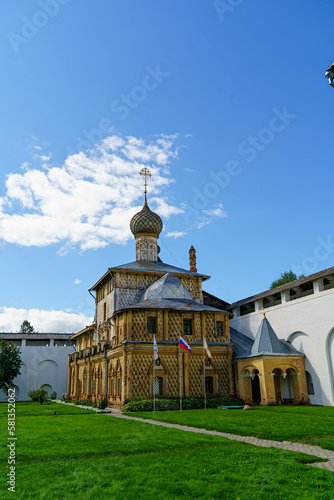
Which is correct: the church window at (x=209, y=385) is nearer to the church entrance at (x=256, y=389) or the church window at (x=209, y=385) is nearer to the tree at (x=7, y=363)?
the church entrance at (x=256, y=389)

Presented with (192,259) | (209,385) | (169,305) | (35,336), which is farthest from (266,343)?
(35,336)

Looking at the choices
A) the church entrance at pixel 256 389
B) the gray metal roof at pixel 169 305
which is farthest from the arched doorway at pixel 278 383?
the gray metal roof at pixel 169 305

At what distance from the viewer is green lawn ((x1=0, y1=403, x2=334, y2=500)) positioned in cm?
616

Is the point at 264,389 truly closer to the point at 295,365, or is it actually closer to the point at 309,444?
the point at 295,365

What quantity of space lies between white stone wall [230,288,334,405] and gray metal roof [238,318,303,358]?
0.90 metres

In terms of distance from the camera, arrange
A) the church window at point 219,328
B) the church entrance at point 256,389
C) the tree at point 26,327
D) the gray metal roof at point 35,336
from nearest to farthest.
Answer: the church entrance at point 256,389
the church window at point 219,328
the gray metal roof at point 35,336
the tree at point 26,327

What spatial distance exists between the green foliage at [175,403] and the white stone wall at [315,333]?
5003 mm

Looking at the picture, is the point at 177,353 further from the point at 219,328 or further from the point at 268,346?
the point at 268,346

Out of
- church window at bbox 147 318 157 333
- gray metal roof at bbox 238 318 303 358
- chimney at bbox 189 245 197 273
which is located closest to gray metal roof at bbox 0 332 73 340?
chimney at bbox 189 245 197 273

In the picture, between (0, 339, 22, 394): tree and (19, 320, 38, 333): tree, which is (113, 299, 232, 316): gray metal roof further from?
(19, 320, 38, 333): tree

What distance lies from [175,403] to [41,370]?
27.1 m

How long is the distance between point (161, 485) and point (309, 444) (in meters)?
5.39

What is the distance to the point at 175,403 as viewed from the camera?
2297 cm

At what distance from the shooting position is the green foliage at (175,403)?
22.2 metres
